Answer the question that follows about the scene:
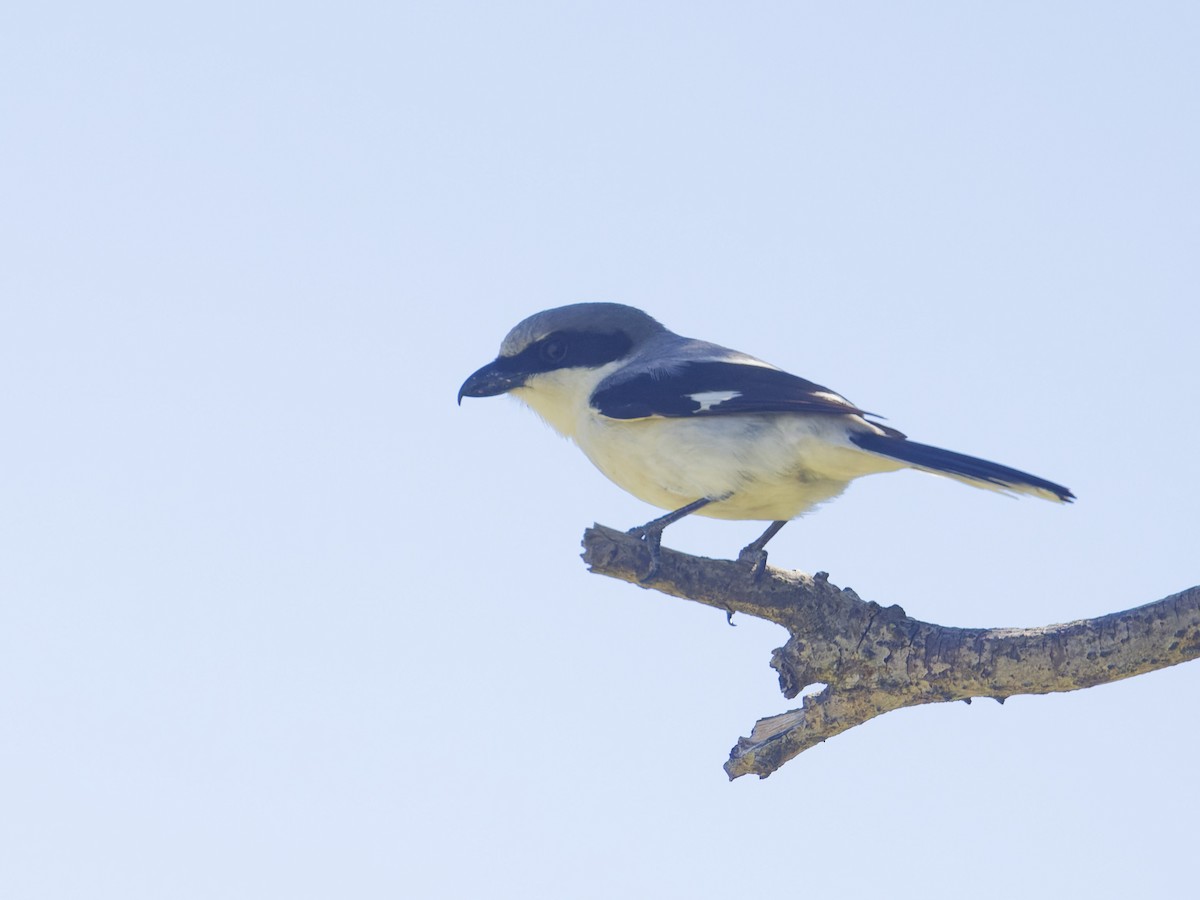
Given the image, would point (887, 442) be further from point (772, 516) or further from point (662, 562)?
point (662, 562)

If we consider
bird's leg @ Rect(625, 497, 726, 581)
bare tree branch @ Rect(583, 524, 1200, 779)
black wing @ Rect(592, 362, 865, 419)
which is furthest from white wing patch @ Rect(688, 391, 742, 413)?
bare tree branch @ Rect(583, 524, 1200, 779)

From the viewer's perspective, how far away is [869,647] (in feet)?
17.6

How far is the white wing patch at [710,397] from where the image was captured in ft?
20.7

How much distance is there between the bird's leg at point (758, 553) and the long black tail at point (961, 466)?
0.64 metres

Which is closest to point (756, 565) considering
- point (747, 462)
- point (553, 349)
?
point (747, 462)

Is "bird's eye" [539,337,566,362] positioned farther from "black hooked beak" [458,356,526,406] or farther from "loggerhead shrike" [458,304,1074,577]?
"loggerhead shrike" [458,304,1074,577]

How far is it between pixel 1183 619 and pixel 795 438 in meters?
2.05

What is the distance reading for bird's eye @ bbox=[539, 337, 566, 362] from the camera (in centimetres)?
723

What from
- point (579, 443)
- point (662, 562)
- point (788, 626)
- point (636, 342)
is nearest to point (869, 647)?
point (788, 626)

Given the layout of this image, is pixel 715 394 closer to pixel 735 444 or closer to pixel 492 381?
pixel 735 444

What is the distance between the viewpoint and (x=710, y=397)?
637 centimetres

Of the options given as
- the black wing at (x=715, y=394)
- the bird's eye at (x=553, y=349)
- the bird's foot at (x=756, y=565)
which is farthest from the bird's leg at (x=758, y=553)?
the bird's eye at (x=553, y=349)

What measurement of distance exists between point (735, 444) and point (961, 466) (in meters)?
0.99

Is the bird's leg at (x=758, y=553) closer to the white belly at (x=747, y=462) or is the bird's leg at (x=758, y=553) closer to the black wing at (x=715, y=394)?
the white belly at (x=747, y=462)
